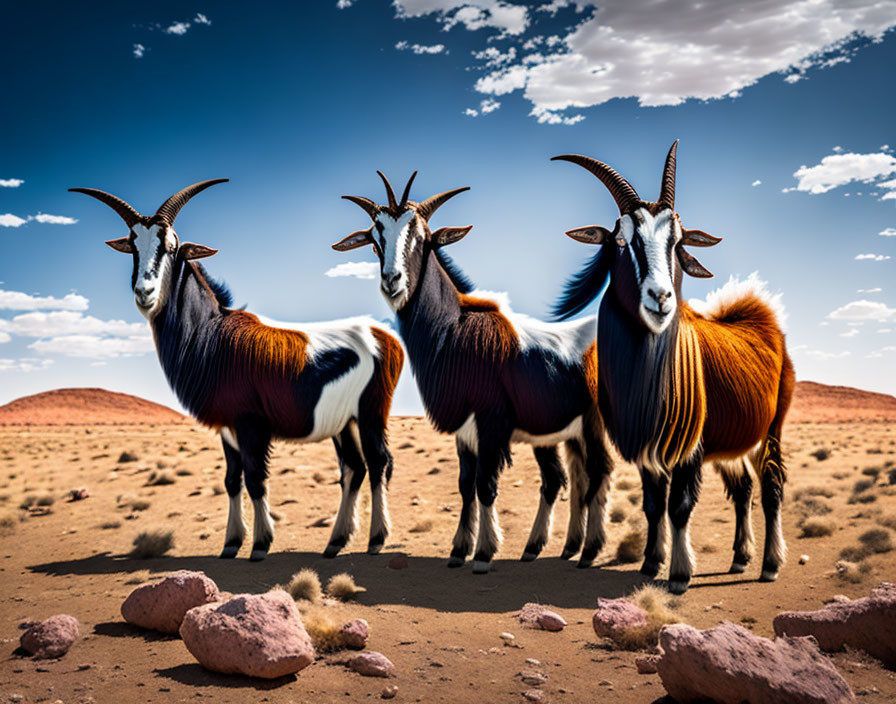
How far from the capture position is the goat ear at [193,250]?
9562 mm

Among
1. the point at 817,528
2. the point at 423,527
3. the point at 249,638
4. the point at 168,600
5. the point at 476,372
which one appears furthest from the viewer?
the point at 423,527

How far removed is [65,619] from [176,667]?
1.37m

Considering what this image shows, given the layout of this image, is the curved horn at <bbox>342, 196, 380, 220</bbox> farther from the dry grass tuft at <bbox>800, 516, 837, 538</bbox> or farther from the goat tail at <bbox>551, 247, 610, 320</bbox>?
the dry grass tuft at <bbox>800, 516, 837, 538</bbox>

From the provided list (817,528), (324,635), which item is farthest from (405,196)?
(817,528)

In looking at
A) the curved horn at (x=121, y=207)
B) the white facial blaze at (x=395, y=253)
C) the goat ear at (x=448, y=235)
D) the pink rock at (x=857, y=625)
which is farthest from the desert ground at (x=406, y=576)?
the curved horn at (x=121, y=207)

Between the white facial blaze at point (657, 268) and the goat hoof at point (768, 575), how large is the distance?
10.9 feet

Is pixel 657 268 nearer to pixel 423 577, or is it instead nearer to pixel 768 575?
pixel 768 575

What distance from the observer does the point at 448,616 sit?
22.2ft

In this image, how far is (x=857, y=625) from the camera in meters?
5.43

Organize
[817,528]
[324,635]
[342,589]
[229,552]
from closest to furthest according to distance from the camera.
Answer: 1. [324,635]
2. [342,589]
3. [229,552]
4. [817,528]

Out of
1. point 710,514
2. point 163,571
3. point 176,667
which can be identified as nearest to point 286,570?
point 163,571

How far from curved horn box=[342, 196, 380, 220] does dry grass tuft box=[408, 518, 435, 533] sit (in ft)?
17.0

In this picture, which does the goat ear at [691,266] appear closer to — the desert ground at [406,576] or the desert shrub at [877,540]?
the desert ground at [406,576]

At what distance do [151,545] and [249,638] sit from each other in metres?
5.47
